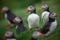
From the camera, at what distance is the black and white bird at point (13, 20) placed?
2.65 ft

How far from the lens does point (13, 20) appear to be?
0.81m

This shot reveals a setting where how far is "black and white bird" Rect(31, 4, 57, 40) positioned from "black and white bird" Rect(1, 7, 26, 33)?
9 cm

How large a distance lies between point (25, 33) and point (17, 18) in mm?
99

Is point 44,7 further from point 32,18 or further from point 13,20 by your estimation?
point 13,20

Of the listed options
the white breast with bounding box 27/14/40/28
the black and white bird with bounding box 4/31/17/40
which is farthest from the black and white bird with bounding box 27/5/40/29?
the black and white bird with bounding box 4/31/17/40

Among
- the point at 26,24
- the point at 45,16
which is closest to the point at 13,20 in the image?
the point at 26,24

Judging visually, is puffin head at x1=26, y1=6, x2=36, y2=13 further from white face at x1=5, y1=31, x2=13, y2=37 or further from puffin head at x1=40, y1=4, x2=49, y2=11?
white face at x1=5, y1=31, x2=13, y2=37

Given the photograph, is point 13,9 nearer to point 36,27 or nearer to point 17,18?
point 17,18

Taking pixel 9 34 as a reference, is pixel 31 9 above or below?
above

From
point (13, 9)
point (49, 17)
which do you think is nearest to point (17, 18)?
point (13, 9)

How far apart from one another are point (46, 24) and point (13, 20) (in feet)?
0.64

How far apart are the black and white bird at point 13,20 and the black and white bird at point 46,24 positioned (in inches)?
3.4

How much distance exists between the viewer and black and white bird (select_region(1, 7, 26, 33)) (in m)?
0.81

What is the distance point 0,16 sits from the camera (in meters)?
0.81
